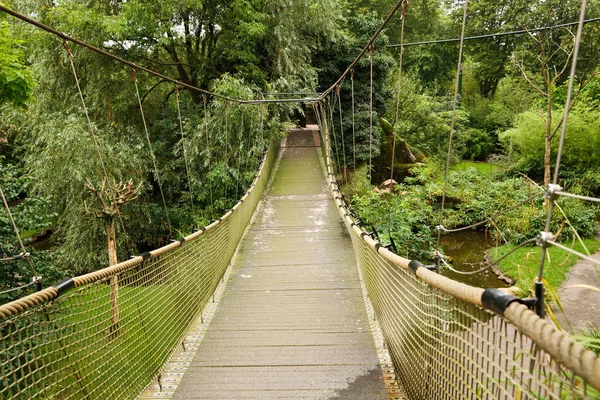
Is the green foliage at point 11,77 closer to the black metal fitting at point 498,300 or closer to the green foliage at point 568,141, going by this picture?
the black metal fitting at point 498,300

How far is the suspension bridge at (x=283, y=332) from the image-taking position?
992mm

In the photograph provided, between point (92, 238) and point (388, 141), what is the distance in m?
7.59

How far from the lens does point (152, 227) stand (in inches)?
270

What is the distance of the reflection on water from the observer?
6516mm

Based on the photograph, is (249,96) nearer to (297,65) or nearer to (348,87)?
(297,65)

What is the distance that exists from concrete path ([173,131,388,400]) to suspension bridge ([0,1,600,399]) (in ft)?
0.03

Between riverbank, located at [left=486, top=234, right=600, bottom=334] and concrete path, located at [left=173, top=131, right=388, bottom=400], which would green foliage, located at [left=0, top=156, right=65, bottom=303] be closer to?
concrete path, located at [left=173, top=131, right=388, bottom=400]

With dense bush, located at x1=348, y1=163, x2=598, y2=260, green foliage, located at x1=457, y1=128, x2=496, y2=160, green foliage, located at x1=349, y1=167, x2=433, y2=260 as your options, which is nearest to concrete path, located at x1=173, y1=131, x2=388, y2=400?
green foliage, located at x1=349, y1=167, x2=433, y2=260

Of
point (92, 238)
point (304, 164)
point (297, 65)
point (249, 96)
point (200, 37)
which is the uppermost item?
point (200, 37)

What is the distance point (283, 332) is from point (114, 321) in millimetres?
1079

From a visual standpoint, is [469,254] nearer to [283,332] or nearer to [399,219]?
[399,219]

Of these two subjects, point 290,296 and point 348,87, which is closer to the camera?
point 290,296

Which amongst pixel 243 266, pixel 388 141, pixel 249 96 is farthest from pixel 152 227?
pixel 388 141

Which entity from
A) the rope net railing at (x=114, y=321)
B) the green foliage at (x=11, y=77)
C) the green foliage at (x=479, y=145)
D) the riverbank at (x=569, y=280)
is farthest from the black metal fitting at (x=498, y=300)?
the green foliage at (x=479, y=145)
